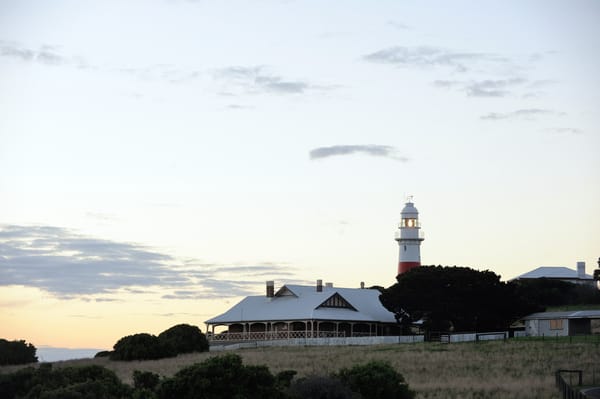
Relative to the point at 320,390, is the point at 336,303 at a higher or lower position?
higher

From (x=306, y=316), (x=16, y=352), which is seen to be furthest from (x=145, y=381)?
(x=306, y=316)

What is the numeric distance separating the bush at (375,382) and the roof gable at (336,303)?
4816 cm

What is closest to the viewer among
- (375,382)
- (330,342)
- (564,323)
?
(375,382)

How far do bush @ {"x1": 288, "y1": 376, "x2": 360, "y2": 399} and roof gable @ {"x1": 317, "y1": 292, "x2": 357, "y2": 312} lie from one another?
51834 mm

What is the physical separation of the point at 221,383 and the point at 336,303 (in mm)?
55532

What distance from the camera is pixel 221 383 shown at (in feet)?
99.3

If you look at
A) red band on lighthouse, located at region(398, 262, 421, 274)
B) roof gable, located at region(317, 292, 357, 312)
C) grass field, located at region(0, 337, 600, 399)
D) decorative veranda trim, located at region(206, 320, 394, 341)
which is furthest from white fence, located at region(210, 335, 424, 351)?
red band on lighthouse, located at region(398, 262, 421, 274)

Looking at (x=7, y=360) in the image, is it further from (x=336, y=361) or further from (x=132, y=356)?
(x=336, y=361)

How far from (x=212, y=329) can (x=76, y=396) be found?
57.2 metres

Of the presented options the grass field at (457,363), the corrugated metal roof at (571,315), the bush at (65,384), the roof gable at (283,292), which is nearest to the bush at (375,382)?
the grass field at (457,363)

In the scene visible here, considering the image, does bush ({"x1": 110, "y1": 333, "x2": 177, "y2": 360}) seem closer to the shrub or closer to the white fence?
the white fence

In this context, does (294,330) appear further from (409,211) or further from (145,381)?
(145,381)

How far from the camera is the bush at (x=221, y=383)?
99.2 ft

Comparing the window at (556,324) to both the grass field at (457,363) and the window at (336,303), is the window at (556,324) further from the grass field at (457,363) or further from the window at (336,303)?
the window at (336,303)
